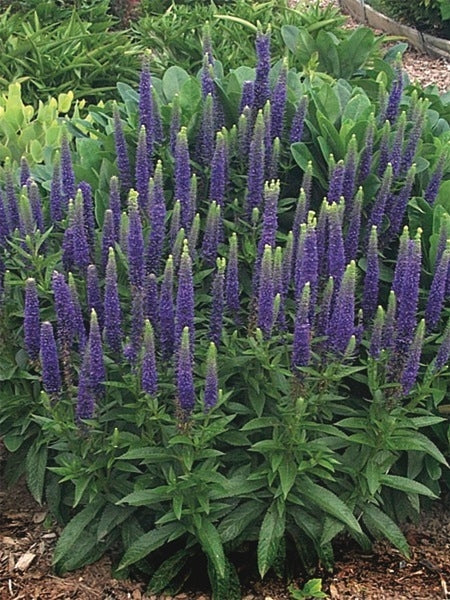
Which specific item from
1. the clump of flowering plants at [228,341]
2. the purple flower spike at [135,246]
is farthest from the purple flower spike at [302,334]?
the purple flower spike at [135,246]

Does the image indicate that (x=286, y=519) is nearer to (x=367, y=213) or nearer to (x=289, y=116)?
(x=367, y=213)

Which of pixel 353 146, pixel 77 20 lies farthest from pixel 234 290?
pixel 77 20

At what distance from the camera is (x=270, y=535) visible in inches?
121

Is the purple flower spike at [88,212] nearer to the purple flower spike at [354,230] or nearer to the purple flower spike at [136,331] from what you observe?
the purple flower spike at [136,331]

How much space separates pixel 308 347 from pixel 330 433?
1.34ft

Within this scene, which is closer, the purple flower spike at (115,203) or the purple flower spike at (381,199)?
the purple flower spike at (115,203)

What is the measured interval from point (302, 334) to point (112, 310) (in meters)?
0.66

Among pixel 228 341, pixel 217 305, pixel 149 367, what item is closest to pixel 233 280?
pixel 217 305

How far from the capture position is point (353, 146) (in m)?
3.29

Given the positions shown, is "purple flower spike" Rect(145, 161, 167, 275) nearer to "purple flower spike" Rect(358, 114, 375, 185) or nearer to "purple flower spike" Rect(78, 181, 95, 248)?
"purple flower spike" Rect(78, 181, 95, 248)

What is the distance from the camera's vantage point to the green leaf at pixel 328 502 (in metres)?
3.03

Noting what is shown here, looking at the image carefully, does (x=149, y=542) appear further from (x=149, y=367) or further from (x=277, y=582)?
(x=149, y=367)

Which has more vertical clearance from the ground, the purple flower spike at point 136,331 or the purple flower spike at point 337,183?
Answer: the purple flower spike at point 337,183

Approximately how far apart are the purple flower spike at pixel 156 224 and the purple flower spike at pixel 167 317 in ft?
0.92
